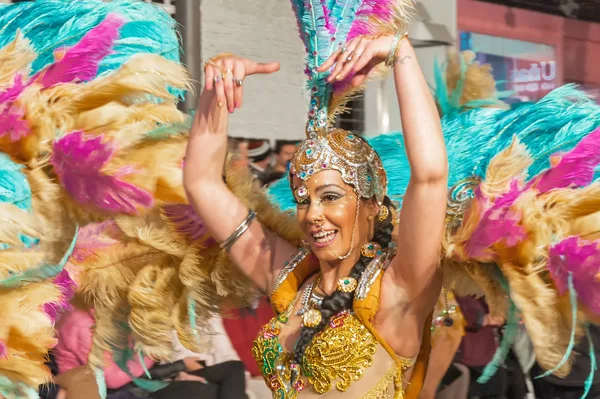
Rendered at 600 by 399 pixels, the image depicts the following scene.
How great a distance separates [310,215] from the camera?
231 centimetres

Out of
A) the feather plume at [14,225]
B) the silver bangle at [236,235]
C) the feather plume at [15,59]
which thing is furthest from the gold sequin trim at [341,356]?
the feather plume at [15,59]

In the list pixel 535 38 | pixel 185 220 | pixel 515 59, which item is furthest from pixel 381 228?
pixel 535 38

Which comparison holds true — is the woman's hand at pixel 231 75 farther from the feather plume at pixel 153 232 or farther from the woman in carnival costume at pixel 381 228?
the feather plume at pixel 153 232

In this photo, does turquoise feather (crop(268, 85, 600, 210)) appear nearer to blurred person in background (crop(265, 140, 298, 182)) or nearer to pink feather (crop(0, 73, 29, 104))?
pink feather (crop(0, 73, 29, 104))

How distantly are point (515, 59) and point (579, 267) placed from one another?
4.59m

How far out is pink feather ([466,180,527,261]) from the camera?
2248 millimetres

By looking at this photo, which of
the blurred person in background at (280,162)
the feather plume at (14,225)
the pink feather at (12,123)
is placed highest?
the pink feather at (12,123)

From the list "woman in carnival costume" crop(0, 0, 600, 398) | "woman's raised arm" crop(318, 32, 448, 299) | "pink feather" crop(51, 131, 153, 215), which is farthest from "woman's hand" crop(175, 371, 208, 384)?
"woman's raised arm" crop(318, 32, 448, 299)

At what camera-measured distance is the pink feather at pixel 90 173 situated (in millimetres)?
2570

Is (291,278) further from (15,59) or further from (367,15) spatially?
(15,59)

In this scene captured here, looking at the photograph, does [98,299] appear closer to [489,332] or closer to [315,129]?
[315,129]

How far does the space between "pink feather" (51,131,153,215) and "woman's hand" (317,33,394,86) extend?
699 millimetres

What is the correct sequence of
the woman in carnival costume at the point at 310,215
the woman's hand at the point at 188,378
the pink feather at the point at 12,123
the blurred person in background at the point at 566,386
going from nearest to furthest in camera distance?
the woman in carnival costume at the point at 310,215, the pink feather at the point at 12,123, the blurred person in background at the point at 566,386, the woman's hand at the point at 188,378

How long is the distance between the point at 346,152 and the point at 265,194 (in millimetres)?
467
